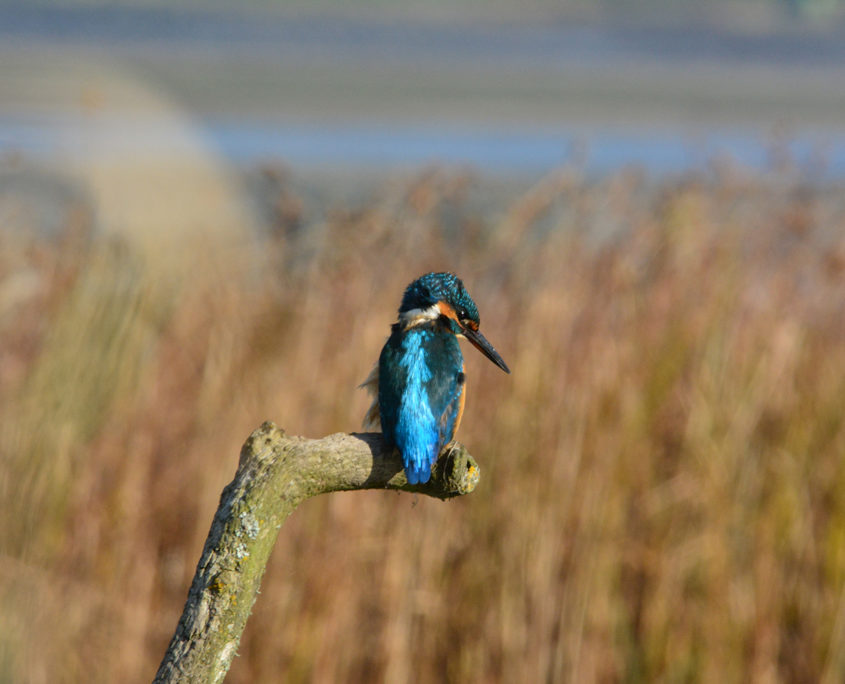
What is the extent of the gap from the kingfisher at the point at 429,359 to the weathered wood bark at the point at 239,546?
15.7 inches

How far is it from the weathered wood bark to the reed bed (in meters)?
3.02

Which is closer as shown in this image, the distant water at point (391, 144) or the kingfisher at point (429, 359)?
the kingfisher at point (429, 359)

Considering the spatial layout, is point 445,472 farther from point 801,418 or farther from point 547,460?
point 801,418

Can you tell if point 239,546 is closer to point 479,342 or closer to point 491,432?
point 479,342

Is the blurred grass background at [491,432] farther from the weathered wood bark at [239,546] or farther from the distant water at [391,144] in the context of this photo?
the distant water at [391,144]

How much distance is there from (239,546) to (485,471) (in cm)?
321

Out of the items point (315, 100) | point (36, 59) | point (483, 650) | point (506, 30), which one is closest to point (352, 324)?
point (483, 650)

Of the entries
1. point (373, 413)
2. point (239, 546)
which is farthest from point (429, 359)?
point (239, 546)

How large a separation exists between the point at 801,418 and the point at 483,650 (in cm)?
157

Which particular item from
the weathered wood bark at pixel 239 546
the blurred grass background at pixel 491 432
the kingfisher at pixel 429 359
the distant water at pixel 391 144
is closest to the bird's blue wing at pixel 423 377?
the kingfisher at pixel 429 359

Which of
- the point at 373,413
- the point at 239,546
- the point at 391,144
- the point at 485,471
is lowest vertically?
the point at 239,546

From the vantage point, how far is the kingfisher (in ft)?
4.47

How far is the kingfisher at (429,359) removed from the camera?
4.47ft

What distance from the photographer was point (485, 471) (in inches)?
160
